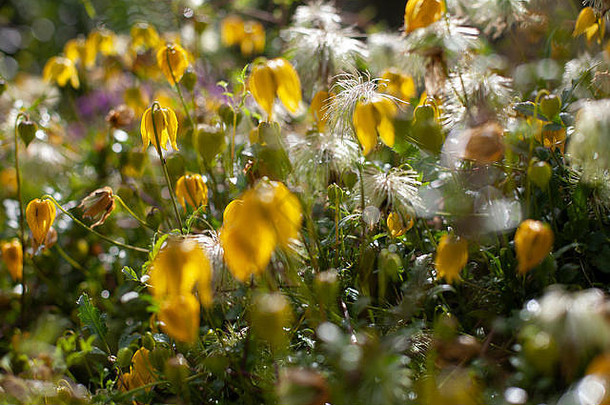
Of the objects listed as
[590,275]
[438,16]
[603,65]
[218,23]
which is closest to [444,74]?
[438,16]

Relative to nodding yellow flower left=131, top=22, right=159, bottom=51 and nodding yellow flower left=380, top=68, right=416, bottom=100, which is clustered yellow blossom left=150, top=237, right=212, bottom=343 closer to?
nodding yellow flower left=380, top=68, right=416, bottom=100

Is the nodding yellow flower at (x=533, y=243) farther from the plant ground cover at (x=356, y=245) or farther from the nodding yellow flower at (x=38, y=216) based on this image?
the nodding yellow flower at (x=38, y=216)

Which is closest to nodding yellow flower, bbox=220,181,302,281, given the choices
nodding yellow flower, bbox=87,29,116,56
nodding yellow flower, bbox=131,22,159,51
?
nodding yellow flower, bbox=131,22,159,51

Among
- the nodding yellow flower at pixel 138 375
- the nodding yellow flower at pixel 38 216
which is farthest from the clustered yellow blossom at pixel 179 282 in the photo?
the nodding yellow flower at pixel 38 216

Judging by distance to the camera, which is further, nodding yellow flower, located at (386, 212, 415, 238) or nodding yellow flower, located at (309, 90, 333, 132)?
nodding yellow flower, located at (309, 90, 333, 132)

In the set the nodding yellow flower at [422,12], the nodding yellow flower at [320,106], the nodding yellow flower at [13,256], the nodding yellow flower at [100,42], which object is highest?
the nodding yellow flower at [422,12]
